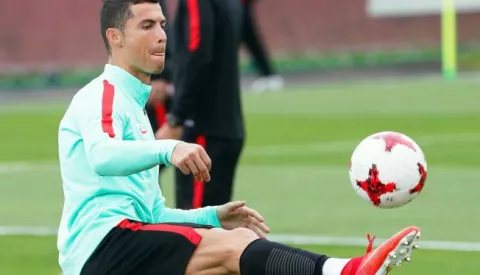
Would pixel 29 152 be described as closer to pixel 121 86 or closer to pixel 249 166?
pixel 249 166

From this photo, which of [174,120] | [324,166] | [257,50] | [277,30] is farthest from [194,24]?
[277,30]

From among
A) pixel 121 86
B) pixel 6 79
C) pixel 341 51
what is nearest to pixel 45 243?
pixel 121 86

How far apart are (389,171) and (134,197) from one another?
145 centimetres

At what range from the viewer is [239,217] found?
753 centimetres

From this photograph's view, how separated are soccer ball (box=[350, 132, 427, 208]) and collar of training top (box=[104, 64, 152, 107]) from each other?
1336 mm

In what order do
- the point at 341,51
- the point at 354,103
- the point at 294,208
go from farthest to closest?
the point at 341,51, the point at 354,103, the point at 294,208

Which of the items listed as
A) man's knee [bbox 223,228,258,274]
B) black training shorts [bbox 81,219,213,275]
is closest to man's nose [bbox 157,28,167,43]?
black training shorts [bbox 81,219,213,275]

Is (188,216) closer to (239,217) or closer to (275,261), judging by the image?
(239,217)

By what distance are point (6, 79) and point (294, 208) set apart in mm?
18216

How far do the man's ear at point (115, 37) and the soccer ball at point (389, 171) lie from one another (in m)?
1.50

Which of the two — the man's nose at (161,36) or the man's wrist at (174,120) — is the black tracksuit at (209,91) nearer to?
the man's wrist at (174,120)

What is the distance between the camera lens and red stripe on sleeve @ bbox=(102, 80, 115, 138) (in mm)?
6820

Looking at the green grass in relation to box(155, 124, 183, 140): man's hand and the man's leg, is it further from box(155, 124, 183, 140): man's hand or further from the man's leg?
the man's leg

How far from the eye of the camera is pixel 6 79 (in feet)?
103
